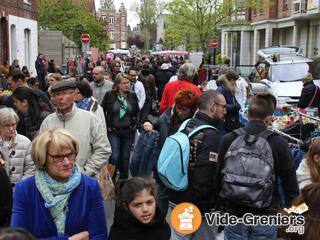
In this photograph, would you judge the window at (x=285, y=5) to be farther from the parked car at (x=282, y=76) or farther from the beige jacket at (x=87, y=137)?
the beige jacket at (x=87, y=137)

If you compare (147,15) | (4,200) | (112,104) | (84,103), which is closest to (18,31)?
(112,104)

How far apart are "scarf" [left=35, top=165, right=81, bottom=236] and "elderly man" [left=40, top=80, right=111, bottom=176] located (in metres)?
1.58

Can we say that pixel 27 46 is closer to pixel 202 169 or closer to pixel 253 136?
pixel 202 169

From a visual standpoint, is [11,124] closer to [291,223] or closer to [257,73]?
[291,223]

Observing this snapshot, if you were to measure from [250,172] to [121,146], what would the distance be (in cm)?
418

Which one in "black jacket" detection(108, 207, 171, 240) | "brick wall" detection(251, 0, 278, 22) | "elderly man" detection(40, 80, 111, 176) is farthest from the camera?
"brick wall" detection(251, 0, 278, 22)

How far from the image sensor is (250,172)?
3.89m

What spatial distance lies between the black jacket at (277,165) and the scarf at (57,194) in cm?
143

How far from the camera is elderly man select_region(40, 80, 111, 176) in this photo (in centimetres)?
479

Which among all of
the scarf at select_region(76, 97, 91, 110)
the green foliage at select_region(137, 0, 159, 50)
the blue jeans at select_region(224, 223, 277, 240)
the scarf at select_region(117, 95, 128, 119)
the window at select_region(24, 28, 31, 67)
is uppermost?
the green foliage at select_region(137, 0, 159, 50)

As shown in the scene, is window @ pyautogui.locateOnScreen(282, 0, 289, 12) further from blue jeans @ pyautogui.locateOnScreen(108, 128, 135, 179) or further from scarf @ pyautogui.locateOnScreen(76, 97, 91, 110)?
scarf @ pyautogui.locateOnScreen(76, 97, 91, 110)

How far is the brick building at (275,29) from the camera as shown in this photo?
3441 centimetres

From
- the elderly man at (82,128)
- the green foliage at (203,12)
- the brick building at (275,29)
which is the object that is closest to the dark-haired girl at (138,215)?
the elderly man at (82,128)

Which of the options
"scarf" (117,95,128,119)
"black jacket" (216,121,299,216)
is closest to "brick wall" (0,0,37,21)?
"scarf" (117,95,128,119)
